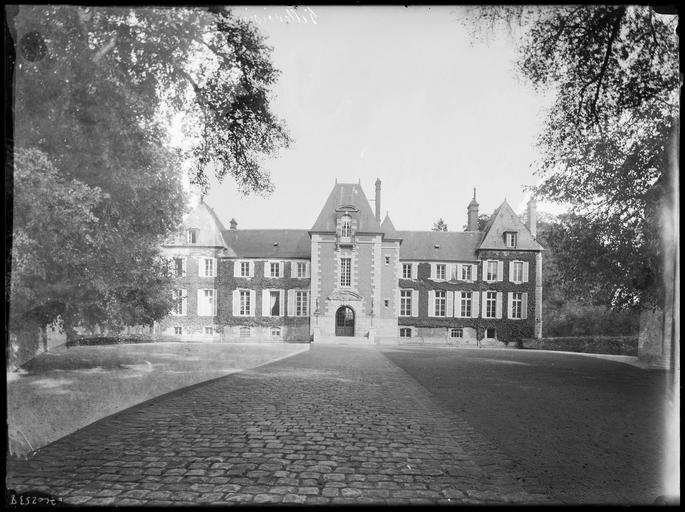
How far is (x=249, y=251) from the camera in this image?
13.2 ft

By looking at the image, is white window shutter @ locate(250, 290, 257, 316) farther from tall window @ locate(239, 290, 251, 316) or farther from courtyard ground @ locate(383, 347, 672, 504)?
→ courtyard ground @ locate(383, 347, 672, 504)

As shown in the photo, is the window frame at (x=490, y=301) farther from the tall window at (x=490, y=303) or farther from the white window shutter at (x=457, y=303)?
the white window shutter at (x=457, y=303)

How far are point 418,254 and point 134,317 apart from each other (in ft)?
20.9

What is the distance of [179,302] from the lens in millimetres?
3496

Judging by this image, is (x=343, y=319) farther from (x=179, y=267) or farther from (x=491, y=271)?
(x=179, y=267)

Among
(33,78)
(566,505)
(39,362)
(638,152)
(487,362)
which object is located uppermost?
(33,78)

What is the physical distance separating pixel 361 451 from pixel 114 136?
10.6 ft

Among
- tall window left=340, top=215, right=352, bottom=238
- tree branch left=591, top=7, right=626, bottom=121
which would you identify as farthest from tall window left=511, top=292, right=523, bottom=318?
tree branch left=591, top=7, right=626, bottom=121

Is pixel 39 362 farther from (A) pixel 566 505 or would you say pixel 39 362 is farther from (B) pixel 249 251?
(A) pixel 566 505

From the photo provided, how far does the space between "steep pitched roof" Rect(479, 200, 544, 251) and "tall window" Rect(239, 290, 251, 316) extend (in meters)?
2.55

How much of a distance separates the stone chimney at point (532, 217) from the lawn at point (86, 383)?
3478mm

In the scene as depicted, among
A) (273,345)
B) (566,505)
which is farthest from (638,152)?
(273,345)

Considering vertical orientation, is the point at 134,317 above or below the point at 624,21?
below

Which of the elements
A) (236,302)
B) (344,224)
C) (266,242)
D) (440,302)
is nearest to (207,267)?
(236,302)
